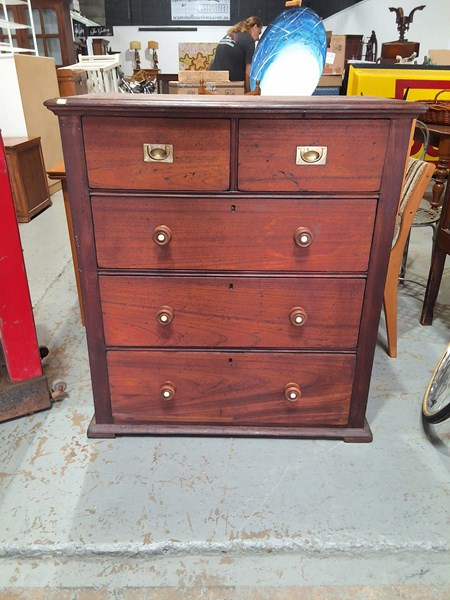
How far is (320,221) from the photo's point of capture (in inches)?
58.5

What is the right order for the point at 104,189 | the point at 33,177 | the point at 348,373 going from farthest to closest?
the point at 33,177 < the point at 348,373 < the point at 104,189

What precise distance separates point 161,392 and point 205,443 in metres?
0.26

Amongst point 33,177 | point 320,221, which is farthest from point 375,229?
point 33,177

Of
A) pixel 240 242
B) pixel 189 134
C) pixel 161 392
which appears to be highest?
pixel 189 134

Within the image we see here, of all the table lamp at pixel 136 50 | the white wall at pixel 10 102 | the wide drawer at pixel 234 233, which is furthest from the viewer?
the table lamp at pixel 136 50

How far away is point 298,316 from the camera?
1588 mm

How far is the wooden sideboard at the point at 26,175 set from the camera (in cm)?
397

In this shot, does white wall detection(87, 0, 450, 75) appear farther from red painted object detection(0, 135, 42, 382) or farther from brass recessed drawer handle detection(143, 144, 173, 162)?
red painted object detection(0, 135, 42, 382)

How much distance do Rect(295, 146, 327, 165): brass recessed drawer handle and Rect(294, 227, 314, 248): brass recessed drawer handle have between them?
20cm

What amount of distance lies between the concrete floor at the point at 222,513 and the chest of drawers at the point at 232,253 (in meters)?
0.12

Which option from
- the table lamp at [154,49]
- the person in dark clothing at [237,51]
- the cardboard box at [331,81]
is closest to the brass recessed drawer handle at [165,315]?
the person in dark clothing at [237,51]

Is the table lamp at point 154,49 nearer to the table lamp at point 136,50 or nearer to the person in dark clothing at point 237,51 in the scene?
the table lamp at point 136,50

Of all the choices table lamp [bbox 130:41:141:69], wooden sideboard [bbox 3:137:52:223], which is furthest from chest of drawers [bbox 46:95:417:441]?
table lamp [bbox 130:41:141:69]

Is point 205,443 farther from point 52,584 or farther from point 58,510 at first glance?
point 52,584
